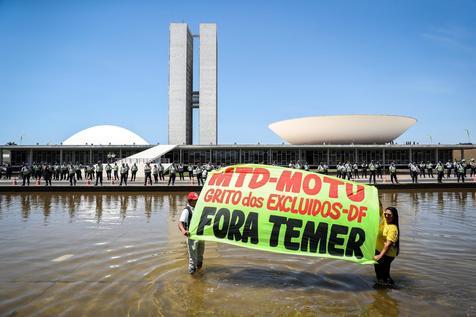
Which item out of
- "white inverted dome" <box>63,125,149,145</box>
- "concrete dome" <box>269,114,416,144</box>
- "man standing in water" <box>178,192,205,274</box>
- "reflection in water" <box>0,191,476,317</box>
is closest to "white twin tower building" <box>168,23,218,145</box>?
"white inverted dome" <box>63,125,149,145</box>

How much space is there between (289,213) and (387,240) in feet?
4.66

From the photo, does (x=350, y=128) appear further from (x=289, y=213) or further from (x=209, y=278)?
(x=209, y=278)

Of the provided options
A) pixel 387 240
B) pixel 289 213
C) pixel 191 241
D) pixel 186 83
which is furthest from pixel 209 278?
pixel 186 83

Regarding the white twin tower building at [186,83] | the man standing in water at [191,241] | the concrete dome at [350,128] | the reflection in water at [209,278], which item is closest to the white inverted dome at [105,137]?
the white twin tower building at [186,83]

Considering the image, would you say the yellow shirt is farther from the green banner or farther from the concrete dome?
the concrete dome

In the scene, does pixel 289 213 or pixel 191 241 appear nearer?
pixel 289 213

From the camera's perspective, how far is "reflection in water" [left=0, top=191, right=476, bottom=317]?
4.65 meters

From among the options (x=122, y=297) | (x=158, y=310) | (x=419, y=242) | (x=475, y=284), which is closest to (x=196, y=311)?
(x=158, y=310)

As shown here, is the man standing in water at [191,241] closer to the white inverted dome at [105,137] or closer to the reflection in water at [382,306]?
the reflection in water at [382,306]

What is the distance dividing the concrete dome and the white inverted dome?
45.9 metres

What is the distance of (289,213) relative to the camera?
5.39m

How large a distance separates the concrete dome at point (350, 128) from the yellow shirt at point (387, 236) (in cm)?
5810

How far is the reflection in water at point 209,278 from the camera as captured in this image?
4652 mm

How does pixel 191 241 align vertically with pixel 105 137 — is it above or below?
below
